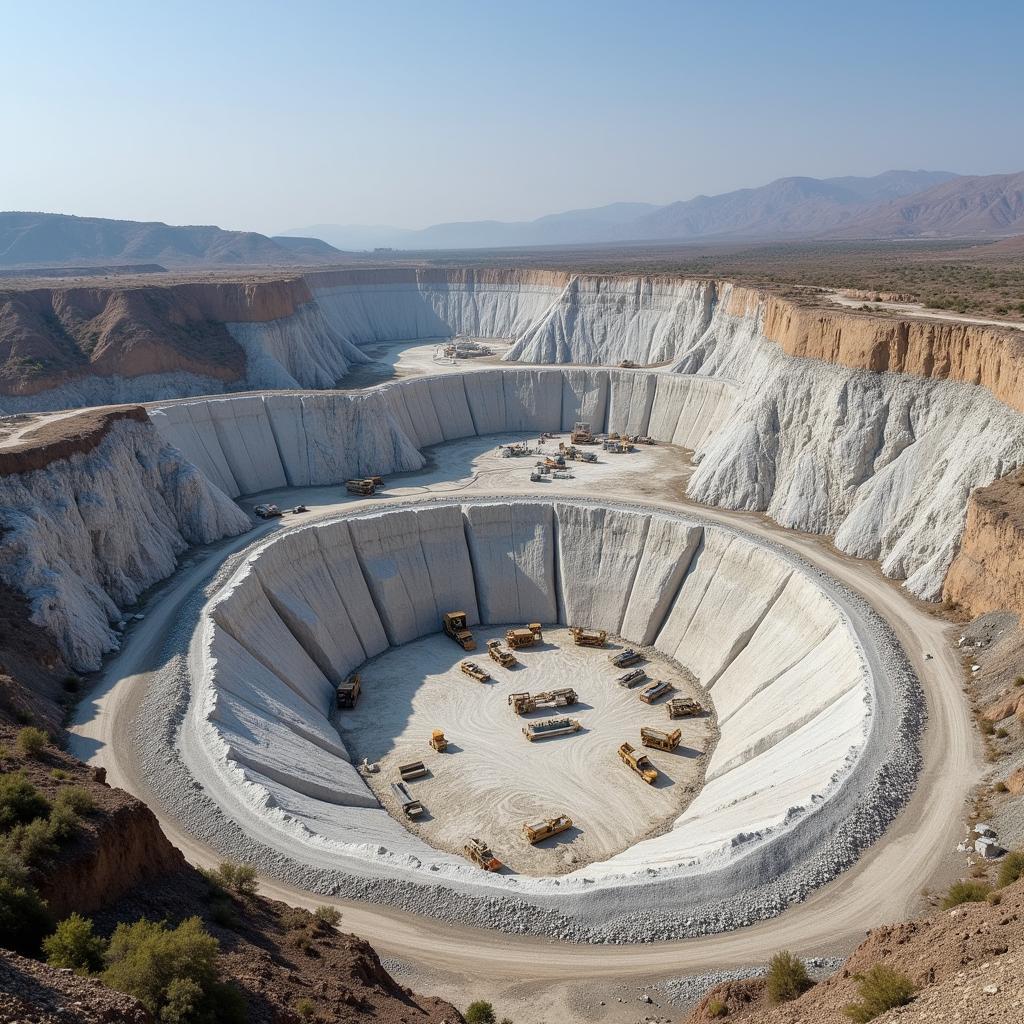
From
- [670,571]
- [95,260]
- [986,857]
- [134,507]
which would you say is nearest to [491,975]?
[986,857]

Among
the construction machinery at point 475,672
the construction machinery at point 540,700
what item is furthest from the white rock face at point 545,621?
the construction machinery at point 540,700

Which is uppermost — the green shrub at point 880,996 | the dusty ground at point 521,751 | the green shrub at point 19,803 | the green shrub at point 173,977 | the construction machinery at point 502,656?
the green shrub at point 19,803

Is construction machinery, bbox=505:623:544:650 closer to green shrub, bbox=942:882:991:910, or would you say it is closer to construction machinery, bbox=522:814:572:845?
construction machinery, bbox=522:814:572:845

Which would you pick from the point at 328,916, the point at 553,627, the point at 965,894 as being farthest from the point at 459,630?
the point at 965,894

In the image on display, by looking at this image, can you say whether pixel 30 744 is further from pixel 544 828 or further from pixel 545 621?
pixel 545 621

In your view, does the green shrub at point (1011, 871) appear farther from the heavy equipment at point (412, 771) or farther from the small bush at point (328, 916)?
the heavy equipment at point (412, 771)

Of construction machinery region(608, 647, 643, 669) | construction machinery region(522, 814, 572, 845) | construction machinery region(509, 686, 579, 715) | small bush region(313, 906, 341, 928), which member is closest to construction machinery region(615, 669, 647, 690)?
construction machinery region(608, 647, 643, 669)

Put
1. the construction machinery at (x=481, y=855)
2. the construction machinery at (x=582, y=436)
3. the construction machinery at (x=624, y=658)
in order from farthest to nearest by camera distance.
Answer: the construction machinery at (x=582, y=436) < the construction machinery at (x=624, y=658) < the construction machinery at (x=481, y=855)

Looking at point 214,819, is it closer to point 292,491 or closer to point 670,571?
point 670,571
